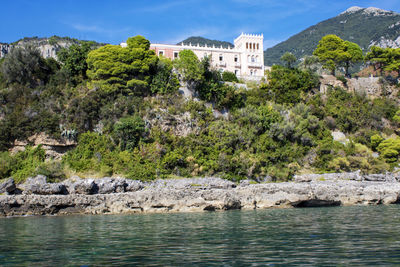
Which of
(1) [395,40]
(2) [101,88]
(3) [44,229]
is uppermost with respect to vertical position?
(1) [395,40]

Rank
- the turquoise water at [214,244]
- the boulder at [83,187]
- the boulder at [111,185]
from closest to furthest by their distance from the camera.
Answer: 1. the turquoise water at [214,244]
2. the boulder at [83,187]
3. the boulder at [111,185]

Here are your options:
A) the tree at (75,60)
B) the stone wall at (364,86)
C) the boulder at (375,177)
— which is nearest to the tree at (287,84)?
the stone wall at (364,86)

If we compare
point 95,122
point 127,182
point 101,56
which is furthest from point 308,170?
point 101,56

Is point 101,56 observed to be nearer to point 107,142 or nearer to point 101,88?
point 101,88

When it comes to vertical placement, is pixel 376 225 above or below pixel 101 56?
below

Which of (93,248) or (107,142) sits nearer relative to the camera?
(93,248)

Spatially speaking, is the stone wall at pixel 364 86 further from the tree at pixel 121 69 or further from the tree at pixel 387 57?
the tree at pixel 121 69

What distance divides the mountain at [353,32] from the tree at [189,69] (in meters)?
56.5

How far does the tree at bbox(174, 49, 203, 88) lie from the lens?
30.9m

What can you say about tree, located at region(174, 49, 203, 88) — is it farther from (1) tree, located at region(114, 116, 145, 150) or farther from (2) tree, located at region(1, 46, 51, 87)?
(2) tree, located at region(1, 46, 51, 87)

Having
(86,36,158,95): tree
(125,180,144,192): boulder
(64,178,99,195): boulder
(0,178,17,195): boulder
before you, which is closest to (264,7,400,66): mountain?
(86,36,158,95): tree

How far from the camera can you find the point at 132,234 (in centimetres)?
1018

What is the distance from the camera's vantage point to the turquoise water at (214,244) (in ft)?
21.2

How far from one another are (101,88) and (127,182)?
33.7ft
